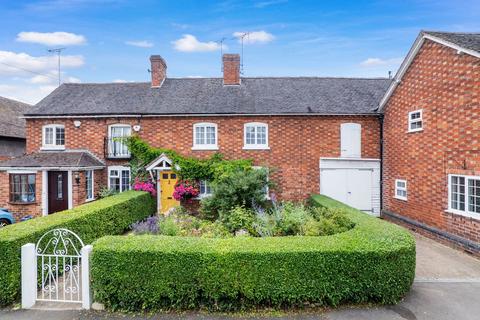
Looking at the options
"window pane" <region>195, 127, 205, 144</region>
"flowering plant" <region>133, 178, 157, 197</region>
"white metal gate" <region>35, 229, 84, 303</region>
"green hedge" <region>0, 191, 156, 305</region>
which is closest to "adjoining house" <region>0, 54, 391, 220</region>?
"window pane" <region>195, 127, 205, 144</region>

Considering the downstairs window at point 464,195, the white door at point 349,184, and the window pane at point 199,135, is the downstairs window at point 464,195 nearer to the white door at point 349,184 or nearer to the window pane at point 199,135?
the white door at point 349,184

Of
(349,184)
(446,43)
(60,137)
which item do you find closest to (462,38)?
(446,43)

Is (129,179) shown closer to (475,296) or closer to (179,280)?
(179,280)

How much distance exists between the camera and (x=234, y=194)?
1139 centimetres

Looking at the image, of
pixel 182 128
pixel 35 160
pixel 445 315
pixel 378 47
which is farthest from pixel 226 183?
pixel 378 47

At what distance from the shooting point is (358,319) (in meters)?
5.07

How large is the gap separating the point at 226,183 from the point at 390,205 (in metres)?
8.76

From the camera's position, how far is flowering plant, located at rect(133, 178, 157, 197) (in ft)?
46.2

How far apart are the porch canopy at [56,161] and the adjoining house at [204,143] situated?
54 millimetres

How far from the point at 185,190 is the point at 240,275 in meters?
8.93

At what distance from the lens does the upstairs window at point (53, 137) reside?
15.2 metres

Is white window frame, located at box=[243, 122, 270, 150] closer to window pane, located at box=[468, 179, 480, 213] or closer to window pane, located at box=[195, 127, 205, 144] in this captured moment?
window pane, located at box=[195, 127, 205, 144]

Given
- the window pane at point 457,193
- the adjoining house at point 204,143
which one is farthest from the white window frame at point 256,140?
the window pane at point 457,193

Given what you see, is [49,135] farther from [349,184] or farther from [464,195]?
[464,195]
